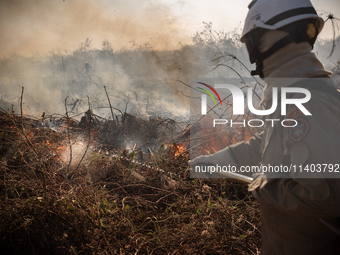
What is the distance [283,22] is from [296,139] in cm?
92

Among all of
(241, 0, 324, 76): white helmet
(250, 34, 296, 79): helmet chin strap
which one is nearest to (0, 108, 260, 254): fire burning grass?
(250, 34, 296, 79): helmet chin strap

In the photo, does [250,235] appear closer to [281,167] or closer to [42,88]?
[281,167]

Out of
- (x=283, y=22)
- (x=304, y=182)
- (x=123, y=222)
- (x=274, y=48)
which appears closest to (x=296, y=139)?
(x=304, y=182)

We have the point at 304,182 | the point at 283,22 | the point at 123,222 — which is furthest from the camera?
the point at 123,222

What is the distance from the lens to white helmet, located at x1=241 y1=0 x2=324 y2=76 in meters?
1.64

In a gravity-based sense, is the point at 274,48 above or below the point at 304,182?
above

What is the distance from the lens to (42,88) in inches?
422

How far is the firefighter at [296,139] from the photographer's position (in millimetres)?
1188

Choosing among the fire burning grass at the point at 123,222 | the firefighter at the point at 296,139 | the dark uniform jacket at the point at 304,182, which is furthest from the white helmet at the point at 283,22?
the fire burning grass at the point at 123,222

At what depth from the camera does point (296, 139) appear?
1272mm

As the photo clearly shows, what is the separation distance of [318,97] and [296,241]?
911 mm

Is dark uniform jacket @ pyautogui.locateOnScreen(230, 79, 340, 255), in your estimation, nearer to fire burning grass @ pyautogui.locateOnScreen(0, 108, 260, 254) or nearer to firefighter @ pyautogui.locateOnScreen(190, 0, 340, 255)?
firefighter @ pyautogui.locateOnScreen(190, 0, 340, 255)

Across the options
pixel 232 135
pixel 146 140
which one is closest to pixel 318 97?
pixel 232 135

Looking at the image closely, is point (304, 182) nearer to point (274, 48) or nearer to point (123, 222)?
point (274, 48)
